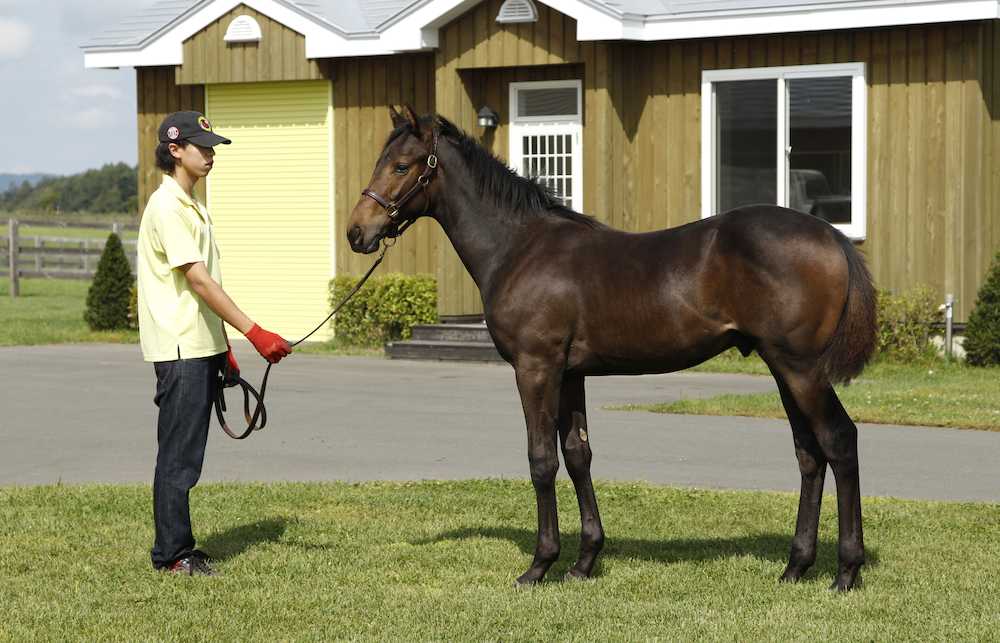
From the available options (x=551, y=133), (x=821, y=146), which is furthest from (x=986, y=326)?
(x=551, y=133)

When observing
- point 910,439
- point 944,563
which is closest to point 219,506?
point 944,563

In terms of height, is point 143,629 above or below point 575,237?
below

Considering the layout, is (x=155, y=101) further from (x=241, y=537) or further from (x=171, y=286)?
(x=171, y=286)

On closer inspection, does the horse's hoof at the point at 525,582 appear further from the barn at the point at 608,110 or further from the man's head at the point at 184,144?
the barn at the point at 608,110

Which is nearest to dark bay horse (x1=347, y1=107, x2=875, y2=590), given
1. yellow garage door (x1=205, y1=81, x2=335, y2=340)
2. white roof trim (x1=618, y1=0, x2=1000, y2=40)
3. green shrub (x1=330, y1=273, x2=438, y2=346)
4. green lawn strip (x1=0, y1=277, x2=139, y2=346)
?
white roof trim (x1=618, y1=0, x2=1000, y2=40)

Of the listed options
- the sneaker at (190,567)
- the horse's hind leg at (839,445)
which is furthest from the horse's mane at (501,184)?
the sneaker at (190,567)

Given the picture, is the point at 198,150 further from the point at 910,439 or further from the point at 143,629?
the point at 910,439

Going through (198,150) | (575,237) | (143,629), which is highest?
(198,150)

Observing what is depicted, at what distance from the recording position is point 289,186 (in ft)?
74.7

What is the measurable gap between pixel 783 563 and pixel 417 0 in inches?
527

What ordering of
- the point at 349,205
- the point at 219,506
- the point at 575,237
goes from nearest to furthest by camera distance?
the point at 575,237 < the point at 219,506 < the point at 349,205

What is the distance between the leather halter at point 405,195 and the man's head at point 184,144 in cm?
86

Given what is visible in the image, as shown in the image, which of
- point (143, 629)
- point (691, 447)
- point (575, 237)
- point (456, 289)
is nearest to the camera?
point (143, 629)

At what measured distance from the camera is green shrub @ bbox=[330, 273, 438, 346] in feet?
67.9
